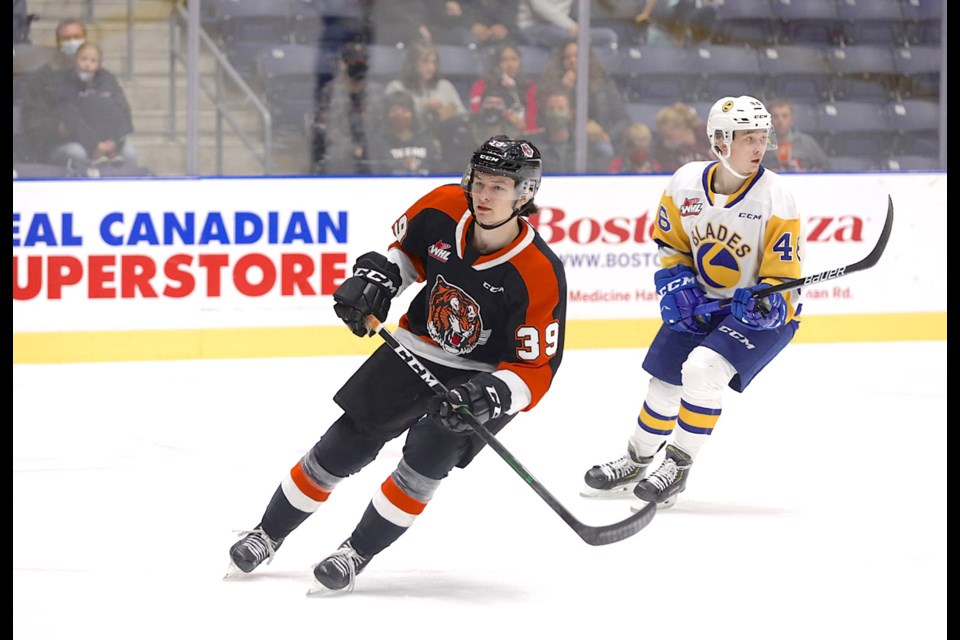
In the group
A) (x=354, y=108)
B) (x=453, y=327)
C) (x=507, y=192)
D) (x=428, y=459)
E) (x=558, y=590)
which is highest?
(x=354, y=108)

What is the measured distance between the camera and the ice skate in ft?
10.3

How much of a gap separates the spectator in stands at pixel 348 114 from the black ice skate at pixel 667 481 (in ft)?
8.77

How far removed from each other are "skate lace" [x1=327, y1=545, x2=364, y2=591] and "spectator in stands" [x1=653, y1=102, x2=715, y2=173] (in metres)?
3.90

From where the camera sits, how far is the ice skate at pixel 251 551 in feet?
10.3

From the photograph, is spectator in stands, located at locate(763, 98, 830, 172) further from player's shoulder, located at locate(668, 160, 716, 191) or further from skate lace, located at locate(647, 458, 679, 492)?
skate lace, located at locate(647, 458, 679, 492)

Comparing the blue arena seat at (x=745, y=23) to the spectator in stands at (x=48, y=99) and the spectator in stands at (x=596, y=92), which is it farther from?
the spectator in stands at (x=48, y=99)

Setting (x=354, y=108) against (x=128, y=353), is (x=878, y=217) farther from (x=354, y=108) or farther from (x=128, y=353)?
(x=128, y=353)

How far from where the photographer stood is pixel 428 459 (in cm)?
300

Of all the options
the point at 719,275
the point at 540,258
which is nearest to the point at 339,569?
the point at 540,258

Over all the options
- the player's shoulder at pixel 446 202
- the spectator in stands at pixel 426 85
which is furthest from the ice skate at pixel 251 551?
the spectator in stands at pixel 426 85

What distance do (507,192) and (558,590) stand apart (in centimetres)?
83

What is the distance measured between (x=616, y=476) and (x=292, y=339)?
2.27 m

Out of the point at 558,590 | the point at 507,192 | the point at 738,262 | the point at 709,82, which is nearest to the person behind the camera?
the point at 507,192
